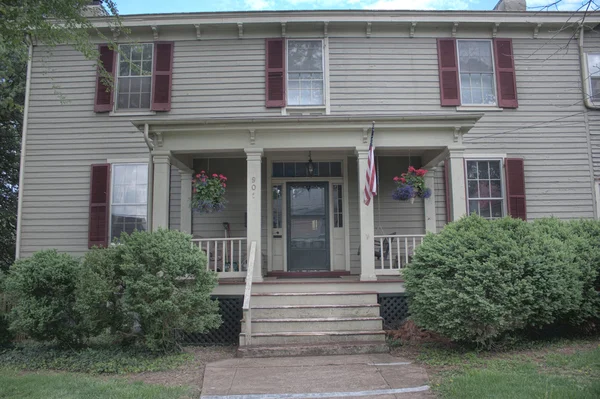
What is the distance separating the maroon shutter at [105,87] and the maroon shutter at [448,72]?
6771 millimetres

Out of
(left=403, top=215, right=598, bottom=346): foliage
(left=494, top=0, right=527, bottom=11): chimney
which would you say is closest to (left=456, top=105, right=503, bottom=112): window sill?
(left=494, top=0, right=527, bottom=11): chimney

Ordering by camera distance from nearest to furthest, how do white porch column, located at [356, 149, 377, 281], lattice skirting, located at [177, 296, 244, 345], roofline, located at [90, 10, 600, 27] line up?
lattice skirting, located at [177, 296, 244, 345] → white porch column, located at [356, 149, 377, 281] → roofline, located at [90, 10, 600, 27]

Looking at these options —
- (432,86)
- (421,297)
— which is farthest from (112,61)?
(421,297)

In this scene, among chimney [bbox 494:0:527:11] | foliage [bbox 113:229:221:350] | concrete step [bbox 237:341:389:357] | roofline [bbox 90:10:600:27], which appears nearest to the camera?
foliage [bbox 113:229:221:350]

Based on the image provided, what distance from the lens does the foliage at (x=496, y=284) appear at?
5.18 metres

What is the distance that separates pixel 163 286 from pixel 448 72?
6993 millimetres

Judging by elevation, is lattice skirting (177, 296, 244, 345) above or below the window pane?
below

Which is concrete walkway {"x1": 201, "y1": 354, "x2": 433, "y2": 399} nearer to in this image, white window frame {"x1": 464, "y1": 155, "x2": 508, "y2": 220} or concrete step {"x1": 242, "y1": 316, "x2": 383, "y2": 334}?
concrete step {"x1": 242, "y1": 316, "x2": 383, "y2": 334}

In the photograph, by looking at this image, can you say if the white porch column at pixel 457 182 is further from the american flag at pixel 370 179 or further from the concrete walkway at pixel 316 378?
the concrete walkway at pixel 316 378

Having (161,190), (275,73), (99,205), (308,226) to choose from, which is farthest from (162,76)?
(308,226)

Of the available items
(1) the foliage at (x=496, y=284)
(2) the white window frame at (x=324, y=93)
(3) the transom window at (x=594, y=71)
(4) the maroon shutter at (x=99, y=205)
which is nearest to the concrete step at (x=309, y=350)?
(1) the foliage at (x=496, y=284)

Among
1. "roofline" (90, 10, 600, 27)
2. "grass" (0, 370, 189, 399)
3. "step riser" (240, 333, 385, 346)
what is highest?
"roofline" (90, 10, 600, 27)

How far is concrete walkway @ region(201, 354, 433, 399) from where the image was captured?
430 centimetres

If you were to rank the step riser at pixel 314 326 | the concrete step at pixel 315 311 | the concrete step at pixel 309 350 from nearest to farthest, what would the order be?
the concrete step at pixel 309 350
the step riser at pixel 314 326
the concrete step at pixel 315 311
